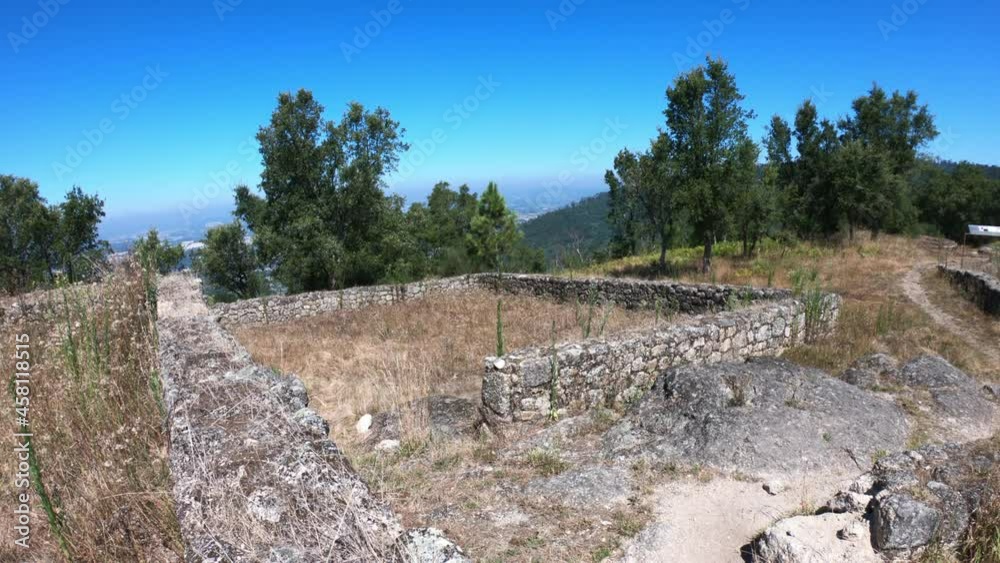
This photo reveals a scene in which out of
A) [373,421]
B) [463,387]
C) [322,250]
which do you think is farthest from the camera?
[322,250]

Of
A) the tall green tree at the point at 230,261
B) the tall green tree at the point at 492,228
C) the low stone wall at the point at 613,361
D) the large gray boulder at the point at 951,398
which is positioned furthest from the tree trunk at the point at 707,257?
the tall green tree at the point at 492,228

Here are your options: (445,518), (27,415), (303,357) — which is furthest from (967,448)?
(303,357)

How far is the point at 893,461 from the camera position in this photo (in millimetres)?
4383

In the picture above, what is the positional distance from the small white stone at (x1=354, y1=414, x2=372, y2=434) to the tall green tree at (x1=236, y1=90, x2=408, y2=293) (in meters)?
14.9

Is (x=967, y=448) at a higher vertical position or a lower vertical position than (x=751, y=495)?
higher

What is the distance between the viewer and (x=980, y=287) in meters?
13.8

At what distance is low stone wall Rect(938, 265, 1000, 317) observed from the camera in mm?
12676

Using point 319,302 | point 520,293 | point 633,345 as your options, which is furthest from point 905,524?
point 319,302

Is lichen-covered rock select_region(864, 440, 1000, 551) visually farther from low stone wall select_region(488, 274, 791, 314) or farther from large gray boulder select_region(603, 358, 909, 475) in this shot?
low stone wall select_region(488, 274, 791, 314)

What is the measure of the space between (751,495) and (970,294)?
14.2m

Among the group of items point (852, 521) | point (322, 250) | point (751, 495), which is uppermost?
point (322, 250)

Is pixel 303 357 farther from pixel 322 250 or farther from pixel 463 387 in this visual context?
pixel 322 250

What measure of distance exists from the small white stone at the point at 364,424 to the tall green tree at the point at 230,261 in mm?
19433

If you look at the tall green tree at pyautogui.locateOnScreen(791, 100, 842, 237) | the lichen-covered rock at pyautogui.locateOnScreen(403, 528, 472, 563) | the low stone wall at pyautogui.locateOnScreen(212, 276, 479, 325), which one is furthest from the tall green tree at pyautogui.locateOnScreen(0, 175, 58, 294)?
the tall green tree at pyautogui.locateOnScreen(791, 100, 842, 237)
